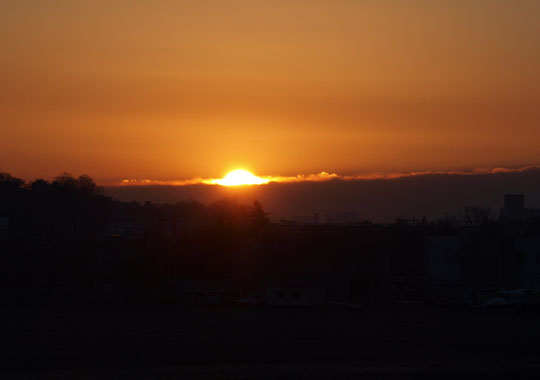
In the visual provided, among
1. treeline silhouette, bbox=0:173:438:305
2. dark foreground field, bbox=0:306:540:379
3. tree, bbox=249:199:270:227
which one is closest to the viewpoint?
dark foreground field, bbox=0:306:540:379

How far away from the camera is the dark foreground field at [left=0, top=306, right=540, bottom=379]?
78.3 feet

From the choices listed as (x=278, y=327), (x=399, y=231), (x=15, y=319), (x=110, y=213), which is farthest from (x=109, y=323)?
(x=110, y=213)

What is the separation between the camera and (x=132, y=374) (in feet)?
74.5

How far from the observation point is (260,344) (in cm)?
3119

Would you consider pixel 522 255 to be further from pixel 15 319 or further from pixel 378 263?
pixel 15 319

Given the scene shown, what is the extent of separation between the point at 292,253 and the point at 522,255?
21633 mm

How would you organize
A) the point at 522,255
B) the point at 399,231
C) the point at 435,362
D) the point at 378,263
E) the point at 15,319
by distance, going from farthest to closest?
the point at 399,231
the point at 522,255
the point at 378,263
the point at 15,319
the point at 435,362

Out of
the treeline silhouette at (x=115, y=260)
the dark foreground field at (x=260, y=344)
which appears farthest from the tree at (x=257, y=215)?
the dark foreground field at (x=260, y=344)

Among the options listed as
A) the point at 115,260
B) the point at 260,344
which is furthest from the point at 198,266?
the point at 260,344

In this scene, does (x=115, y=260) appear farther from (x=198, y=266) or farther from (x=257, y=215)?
(x=257, y=215)

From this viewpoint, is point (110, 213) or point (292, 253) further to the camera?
point (110, 213)

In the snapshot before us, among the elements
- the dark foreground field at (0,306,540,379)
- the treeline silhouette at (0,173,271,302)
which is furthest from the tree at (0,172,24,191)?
the dark foreground field at (0,306,540,379)

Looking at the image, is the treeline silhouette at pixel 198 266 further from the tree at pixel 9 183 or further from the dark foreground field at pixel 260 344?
the tree at pixel 9 183

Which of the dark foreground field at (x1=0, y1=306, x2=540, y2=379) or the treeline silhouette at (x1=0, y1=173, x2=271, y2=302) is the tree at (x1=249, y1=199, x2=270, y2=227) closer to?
the treeline silhouette at (x1=0, y1=173, x2=271, y2=302)
